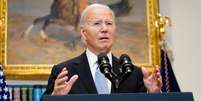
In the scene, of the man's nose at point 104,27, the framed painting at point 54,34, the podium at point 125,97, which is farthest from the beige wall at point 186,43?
the podium at point 125,97

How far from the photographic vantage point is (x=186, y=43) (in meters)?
4.42

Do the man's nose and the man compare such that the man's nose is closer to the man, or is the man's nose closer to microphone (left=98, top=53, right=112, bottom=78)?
the man

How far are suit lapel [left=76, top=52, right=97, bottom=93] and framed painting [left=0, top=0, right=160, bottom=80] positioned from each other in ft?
5.09

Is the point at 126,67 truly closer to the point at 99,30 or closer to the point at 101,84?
→ the point at 101,84

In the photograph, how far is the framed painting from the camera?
412 centimetres

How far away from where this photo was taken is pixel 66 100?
167cm

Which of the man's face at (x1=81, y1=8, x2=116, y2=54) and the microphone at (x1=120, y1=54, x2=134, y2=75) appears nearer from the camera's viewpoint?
the microphone at (x1=120, y1=54, x2=134, y2=75)

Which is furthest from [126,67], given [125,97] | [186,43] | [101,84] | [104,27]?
[186,43]

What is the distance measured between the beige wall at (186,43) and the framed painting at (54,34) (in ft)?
0.69

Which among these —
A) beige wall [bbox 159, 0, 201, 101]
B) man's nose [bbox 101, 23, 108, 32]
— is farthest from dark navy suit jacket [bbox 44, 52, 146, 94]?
beige wall [bbox 159, 0, 201, 101]

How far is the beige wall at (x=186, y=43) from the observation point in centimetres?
439

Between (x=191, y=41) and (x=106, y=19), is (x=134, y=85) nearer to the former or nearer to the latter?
(x=106, y=19)

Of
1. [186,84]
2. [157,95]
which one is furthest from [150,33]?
[157,95]

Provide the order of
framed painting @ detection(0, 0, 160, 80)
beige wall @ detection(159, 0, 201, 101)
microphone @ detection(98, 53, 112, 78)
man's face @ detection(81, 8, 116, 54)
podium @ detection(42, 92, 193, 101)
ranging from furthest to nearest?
beige wall @ detection(159, 0, 201, 101) < framed painting @ detection(0, 0, 160, 80) < man's face @ detection(81, 8, 116, 54) < microphone @ detection(98, 53, 112, 78) < podium @ detection(42, 92, 193, 101)
